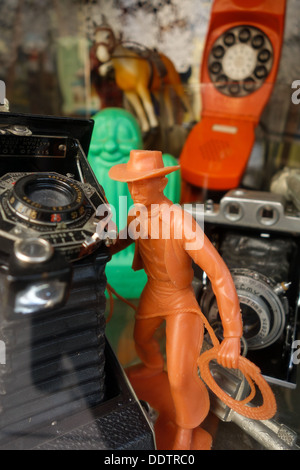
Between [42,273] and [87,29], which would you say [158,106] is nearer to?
[87,29]

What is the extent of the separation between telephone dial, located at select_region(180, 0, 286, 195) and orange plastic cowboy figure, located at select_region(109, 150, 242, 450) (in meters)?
0.64

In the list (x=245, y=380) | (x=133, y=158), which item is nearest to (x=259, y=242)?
(x=245, y=380)

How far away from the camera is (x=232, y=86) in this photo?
1.33m

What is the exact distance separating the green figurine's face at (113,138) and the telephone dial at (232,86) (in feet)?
1.07

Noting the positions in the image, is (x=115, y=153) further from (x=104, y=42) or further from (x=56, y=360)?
(x=104, y=42)

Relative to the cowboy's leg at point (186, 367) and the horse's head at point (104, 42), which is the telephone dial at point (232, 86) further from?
the cowboy's leg at point (186, 367)

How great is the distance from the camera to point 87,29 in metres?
1.72

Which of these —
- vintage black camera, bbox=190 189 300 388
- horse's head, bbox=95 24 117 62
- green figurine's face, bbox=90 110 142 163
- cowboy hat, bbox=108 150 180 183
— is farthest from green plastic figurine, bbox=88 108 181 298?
horse's head, bbox=95 24 117 62

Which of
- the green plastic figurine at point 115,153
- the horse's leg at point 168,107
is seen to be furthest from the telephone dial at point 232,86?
the green plastic figurine at point 115,153

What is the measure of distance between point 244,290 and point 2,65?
1509 millimetres

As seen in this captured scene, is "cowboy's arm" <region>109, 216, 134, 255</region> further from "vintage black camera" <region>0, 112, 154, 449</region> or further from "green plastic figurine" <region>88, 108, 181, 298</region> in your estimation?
"green plastic figurine" <region>88, 108, 181, 298</region>

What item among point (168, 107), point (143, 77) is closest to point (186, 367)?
point (168, 107)

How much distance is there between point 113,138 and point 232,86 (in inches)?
23.0

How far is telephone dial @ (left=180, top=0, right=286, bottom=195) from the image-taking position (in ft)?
4.14
